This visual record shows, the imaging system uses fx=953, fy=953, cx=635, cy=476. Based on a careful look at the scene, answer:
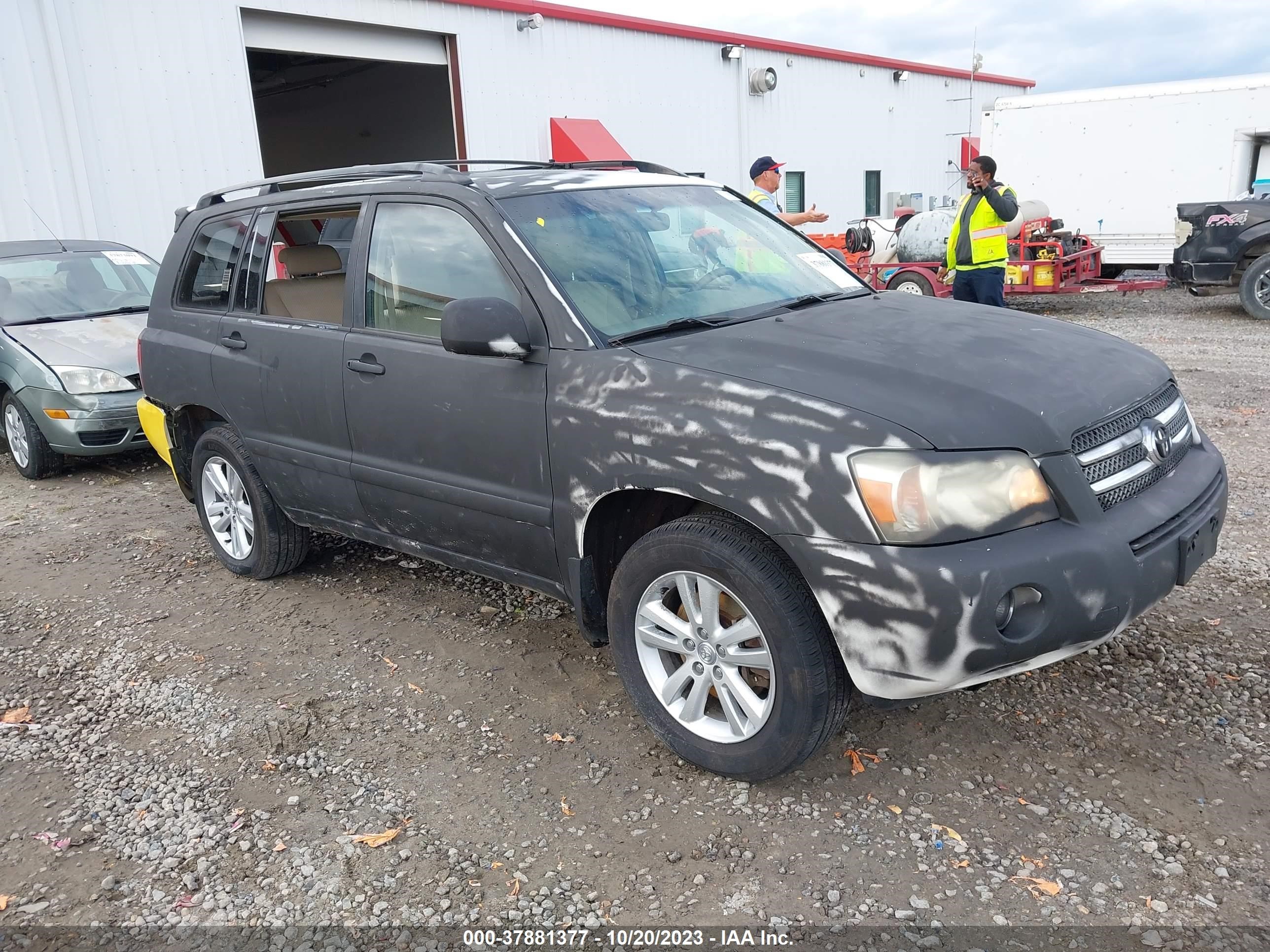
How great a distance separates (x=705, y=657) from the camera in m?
2.88

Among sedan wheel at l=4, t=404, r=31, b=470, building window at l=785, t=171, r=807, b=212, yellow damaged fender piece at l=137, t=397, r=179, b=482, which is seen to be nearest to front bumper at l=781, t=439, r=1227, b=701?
yellow damaged fender piece at l=137, t=397, r=179, b=482

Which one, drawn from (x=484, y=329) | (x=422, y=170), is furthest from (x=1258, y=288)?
(x=484, y=329)

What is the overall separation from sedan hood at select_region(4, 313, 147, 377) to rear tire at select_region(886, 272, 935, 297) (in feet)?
30.8

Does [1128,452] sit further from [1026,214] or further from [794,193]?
[794,193]

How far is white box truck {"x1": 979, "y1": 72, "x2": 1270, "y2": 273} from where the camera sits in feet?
44.9

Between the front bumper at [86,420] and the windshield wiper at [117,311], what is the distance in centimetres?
95

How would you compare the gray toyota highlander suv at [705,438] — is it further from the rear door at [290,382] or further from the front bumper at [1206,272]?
the front bumper at [1206,272]

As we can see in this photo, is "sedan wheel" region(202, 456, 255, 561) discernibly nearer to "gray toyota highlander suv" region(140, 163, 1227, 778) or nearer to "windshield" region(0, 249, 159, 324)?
"gray toyota highlander suv" region(140, 163, 1227, 778)

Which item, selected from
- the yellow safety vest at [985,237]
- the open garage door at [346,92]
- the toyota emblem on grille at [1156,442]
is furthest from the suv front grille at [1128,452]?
the open garage door at [346,92]

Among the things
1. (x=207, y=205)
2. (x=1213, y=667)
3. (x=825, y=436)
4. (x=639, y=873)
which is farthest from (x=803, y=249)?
(x=207, y=205)

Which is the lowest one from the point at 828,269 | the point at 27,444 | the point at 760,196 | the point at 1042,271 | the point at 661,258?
the point at 27,444

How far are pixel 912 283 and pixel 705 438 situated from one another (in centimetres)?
1138

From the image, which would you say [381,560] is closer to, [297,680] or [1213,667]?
[297,680]

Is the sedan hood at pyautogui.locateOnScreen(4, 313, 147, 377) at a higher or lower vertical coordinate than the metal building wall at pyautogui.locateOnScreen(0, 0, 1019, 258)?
lower
